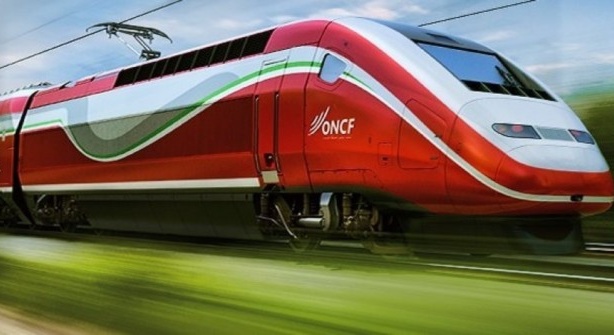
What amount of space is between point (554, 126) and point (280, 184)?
3.37 m

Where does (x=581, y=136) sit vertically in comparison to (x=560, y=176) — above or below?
above

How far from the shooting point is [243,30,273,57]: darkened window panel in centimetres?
984

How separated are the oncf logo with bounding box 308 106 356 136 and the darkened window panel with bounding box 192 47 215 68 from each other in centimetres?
273

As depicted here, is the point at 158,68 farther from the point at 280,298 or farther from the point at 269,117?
the point at 280,298

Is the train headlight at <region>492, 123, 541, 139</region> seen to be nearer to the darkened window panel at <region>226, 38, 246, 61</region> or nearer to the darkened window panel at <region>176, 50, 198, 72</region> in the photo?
the darkened window panel at <region>226, 38, 246, 61</region>

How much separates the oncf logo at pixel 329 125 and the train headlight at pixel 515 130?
1.66 m

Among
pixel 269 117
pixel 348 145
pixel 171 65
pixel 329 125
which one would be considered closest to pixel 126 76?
pixel 171 65

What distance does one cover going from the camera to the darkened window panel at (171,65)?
37.4 ft

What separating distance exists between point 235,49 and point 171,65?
1.64 metres

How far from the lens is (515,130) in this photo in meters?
7.32

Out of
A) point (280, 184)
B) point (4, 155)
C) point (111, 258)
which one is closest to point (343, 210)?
point (280, 184)

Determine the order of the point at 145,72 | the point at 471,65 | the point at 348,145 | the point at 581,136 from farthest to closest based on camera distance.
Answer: the point at 145,72, the point at 471,65, the point at 348,145, the point at 581,136

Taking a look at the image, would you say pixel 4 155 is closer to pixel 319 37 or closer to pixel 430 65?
pixel 319 37

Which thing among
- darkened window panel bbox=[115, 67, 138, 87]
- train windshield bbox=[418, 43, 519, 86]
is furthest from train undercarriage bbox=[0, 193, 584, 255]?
darkened window panel bbox=[115, 67, 138, 87]
